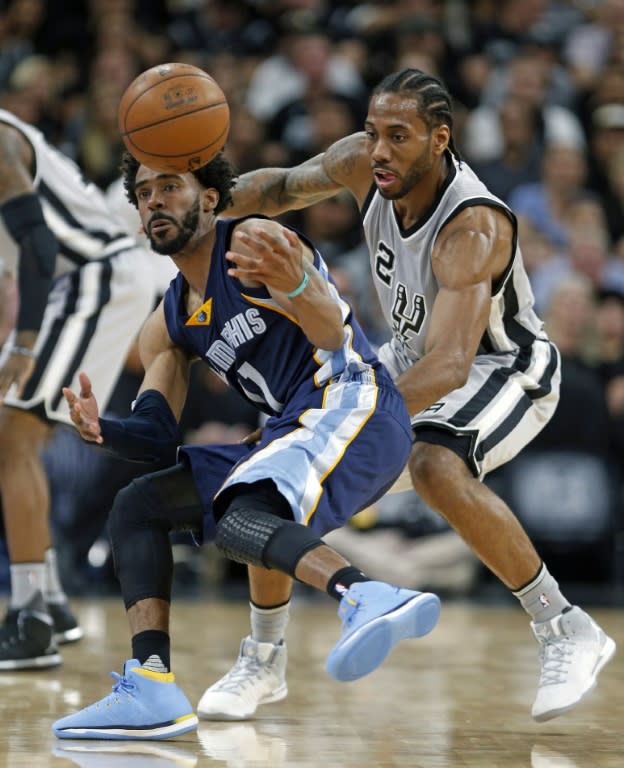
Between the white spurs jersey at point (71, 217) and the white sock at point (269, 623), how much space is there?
211 cm

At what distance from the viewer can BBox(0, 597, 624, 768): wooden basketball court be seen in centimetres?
374

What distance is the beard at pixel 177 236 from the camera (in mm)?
4008

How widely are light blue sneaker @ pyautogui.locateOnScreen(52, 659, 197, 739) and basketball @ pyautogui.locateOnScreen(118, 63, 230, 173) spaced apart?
4.87 ft

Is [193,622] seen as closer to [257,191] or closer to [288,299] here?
[257,191]

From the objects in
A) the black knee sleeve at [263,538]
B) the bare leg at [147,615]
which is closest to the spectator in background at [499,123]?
the bare leg at [147,615]

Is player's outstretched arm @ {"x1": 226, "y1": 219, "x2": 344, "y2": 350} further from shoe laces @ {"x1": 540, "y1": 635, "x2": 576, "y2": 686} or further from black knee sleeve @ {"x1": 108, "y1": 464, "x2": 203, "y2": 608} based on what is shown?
shoe laces @ {"x1": 540, "y1": 635, "x2": 576, "y2": 686}

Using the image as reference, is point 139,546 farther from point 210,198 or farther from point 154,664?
point 210,198

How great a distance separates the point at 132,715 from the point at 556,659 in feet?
4.51

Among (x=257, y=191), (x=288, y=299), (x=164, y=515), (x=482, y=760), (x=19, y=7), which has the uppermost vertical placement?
(x=19, y=7)

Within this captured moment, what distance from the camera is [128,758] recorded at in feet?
12.0

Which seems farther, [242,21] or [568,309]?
[242,21]

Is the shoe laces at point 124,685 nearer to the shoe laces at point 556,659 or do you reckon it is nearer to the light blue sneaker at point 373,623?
the light blue sneaker at point 373,623

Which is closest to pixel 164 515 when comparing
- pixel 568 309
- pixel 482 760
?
pixel 482 760

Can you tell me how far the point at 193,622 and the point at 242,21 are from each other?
6.54m
